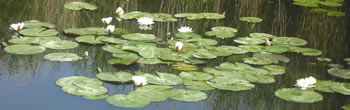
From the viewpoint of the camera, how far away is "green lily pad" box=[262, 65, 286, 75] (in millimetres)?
3828

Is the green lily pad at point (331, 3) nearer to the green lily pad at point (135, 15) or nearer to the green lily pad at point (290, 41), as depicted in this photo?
the green lily pad at point (290, 41)

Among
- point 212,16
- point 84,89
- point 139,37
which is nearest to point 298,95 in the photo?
point 84,89

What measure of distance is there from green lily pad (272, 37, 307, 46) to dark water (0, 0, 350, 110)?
0.36 feet

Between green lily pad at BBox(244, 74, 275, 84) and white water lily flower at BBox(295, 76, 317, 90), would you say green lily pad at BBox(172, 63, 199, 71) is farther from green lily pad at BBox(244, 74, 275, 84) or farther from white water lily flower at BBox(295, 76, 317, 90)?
white water lily flower at BBox(295, 76, 317, 90)

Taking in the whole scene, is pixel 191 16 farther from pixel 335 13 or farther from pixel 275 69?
pixel 335 13

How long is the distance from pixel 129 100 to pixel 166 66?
29.6 inches

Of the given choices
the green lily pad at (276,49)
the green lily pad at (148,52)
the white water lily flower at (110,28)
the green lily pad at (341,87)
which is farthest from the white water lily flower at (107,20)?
the green lily pad at (341,87)

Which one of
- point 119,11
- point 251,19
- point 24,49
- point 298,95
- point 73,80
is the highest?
point 119,11

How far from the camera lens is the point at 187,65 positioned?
12.6 ft

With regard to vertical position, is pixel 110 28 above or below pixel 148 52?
above

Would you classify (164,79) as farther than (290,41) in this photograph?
No

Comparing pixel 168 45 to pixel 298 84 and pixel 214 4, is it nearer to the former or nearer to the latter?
pixel 298 84

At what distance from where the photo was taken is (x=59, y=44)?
411 centimetres

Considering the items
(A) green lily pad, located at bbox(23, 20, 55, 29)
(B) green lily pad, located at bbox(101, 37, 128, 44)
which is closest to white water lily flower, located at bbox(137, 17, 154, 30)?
(B) green lily pad, located at bbox(101, 37, 128, 44)
